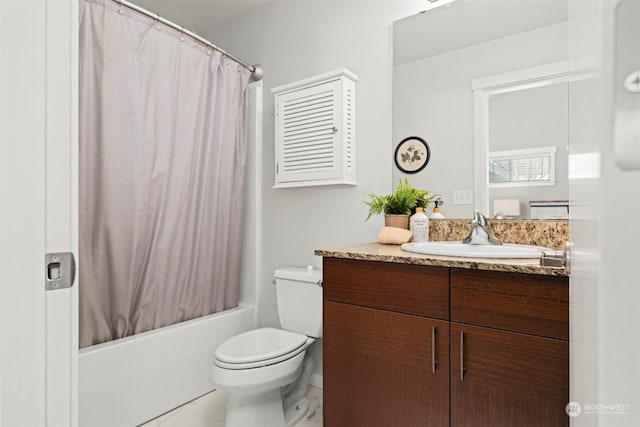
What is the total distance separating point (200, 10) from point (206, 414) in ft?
8.05

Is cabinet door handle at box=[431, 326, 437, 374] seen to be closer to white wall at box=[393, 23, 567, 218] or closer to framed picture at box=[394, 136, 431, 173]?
white wall at box=[393, 23, 567, 218]

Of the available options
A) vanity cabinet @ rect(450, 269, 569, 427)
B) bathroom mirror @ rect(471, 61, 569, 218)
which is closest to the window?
bathroom mirror @ rect(471, 61, 569, 218)

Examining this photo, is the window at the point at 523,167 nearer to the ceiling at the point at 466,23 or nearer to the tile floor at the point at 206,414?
the ceiling at the point at 466,23

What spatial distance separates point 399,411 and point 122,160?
1.59 metres

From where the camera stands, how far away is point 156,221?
73.1 inches

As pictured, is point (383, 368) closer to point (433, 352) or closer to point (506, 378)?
point (433, 352)

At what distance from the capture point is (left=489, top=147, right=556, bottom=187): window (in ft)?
4.74

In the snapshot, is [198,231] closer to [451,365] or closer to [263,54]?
[263,54]

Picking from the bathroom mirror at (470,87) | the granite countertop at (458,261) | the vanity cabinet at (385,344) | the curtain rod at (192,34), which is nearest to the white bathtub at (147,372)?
the vanity cabinet at (385,344)

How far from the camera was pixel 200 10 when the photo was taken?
243 cm

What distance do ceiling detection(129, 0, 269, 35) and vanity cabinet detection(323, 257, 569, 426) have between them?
1.93m

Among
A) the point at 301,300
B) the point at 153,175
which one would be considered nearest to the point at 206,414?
the point at 301,300

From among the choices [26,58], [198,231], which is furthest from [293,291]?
[26,58]

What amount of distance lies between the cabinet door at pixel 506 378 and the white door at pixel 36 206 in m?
1.01
